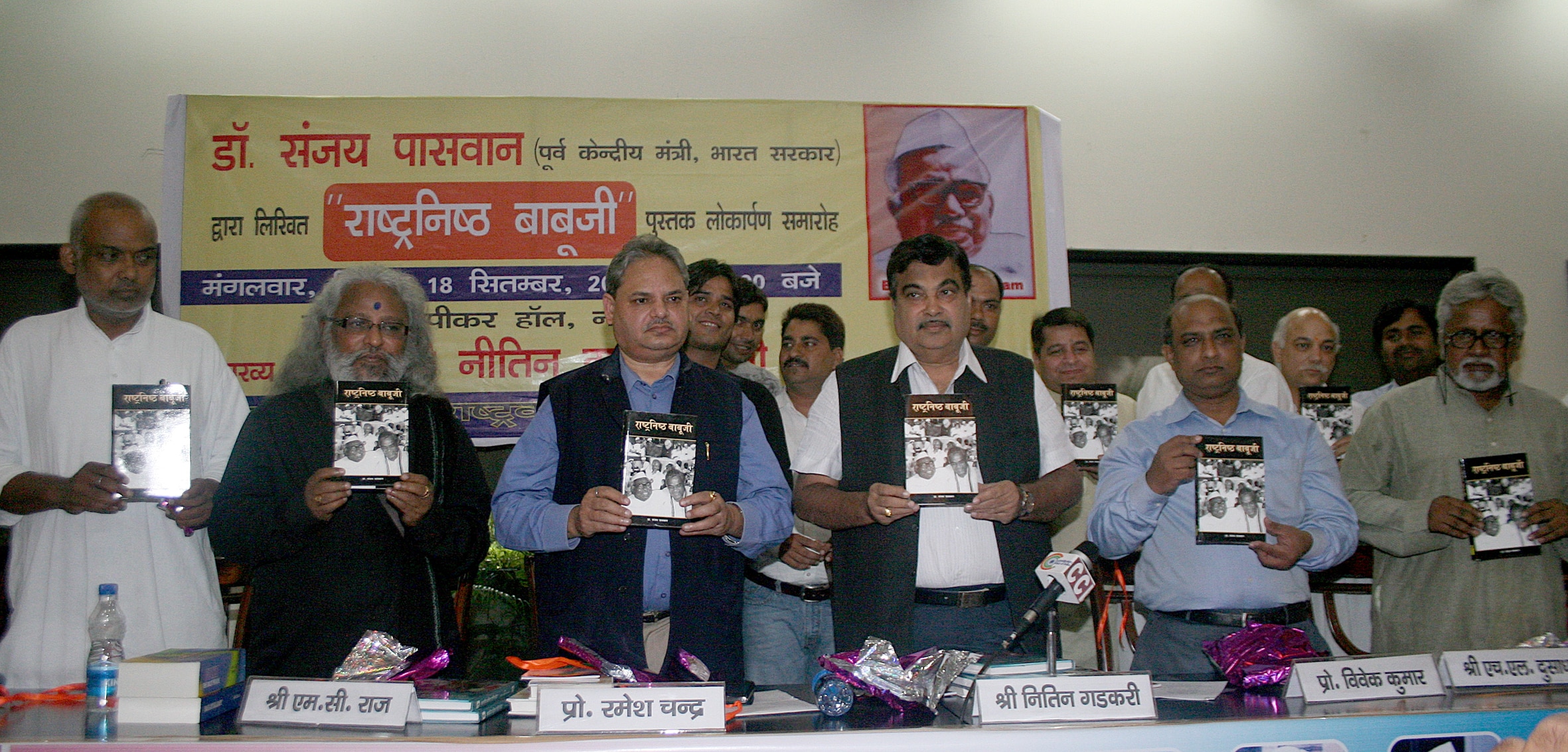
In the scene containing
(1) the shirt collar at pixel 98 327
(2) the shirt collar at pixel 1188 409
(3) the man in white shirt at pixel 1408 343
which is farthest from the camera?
(3) the man in white shirt at pixel 1408 343

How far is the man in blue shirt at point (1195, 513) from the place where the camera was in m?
2.65

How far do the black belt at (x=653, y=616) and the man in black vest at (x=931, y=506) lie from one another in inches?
21.7

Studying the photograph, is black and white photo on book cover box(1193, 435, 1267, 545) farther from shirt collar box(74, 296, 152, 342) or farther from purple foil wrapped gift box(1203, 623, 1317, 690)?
shirt collar box(74, 296, 152, 342)

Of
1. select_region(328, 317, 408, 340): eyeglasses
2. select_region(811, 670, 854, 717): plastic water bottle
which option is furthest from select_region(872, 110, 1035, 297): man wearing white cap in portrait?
select_region(811, 670, 854, 717): plastic water bottle

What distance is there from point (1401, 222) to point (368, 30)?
21.5ft

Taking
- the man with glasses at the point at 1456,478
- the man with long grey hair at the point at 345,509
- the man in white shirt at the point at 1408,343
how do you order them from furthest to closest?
the man in white shirt at the point at 1408,343 < the man with glasses at the point at 1456,478 < the man with long grey hair at the point at 345,509

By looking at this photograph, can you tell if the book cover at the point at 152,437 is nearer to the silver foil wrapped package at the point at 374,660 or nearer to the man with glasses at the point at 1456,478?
the silver foil wrapped package at the point at 374,660

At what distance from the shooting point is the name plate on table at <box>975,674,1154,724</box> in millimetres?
1843

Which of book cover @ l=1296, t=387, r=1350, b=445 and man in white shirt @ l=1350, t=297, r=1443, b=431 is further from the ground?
man in white shirt @ l=1350, t=297, r=1443, b=431

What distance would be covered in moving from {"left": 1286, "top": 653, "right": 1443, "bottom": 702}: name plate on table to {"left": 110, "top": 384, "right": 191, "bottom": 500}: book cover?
3.00 meters

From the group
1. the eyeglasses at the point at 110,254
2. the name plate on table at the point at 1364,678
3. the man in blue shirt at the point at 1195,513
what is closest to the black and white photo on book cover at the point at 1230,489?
the man in blue shirt at the point at 1195,513

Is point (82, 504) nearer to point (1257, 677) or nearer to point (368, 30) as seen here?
point (1257, 677)

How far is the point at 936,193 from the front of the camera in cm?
551

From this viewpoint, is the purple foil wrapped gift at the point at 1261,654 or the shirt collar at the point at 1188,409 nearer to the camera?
the purple foil wrapped gift at the point at 1261,654
